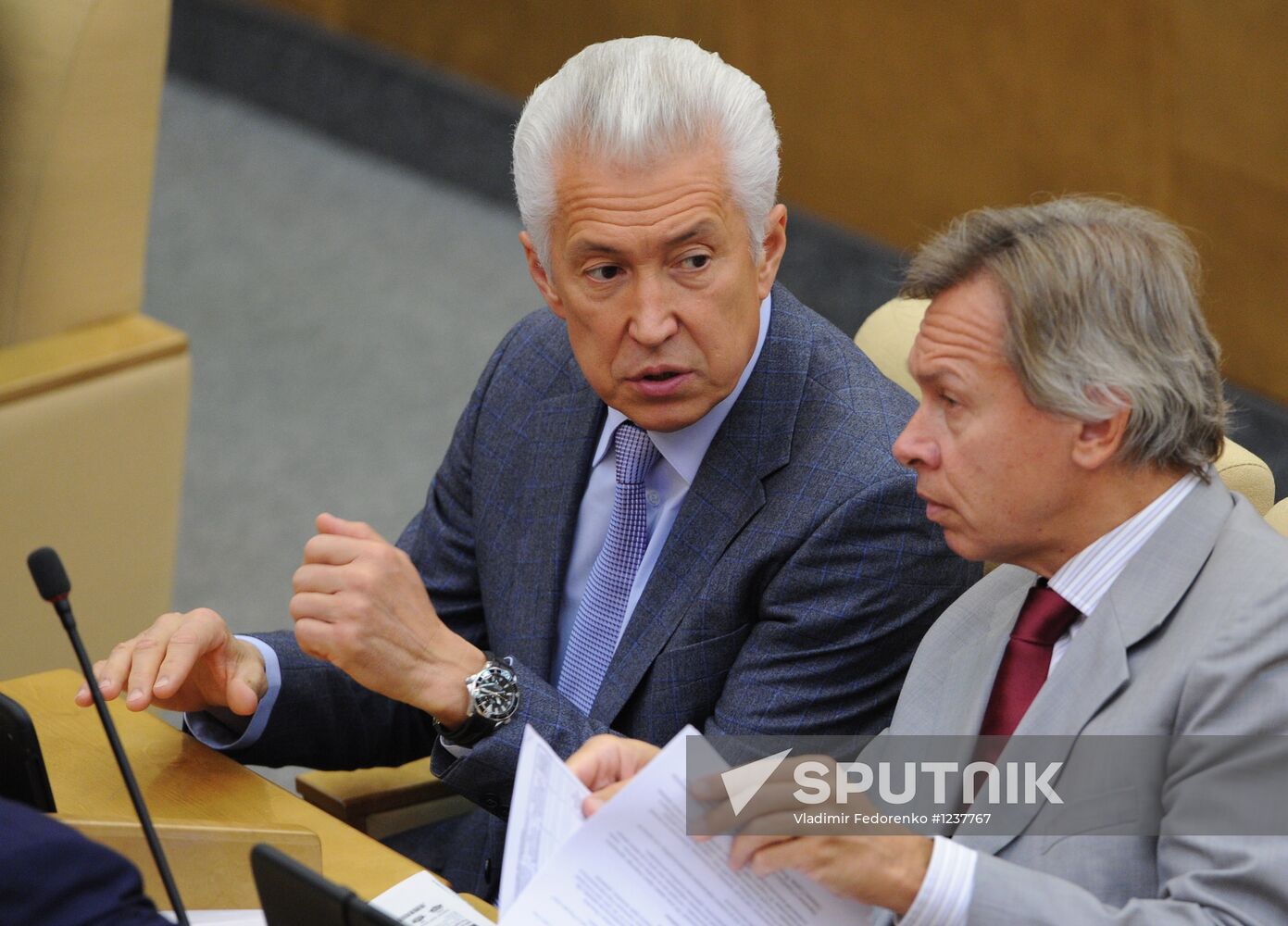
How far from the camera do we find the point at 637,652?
1.93 metres

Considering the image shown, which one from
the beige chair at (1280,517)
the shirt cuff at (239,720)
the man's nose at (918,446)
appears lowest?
the shirt cuff at (239,720)

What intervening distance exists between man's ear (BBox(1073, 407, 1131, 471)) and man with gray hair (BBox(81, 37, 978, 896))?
1.20 feet

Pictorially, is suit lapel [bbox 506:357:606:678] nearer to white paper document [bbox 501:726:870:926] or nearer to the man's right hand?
the man's right hand

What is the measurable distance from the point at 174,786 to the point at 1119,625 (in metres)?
0.99

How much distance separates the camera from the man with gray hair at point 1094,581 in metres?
1.39

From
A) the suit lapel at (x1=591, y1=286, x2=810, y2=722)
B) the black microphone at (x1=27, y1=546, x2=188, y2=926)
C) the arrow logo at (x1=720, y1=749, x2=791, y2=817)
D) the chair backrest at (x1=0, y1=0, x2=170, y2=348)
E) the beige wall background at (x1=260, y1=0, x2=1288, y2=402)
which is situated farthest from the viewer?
the beige wall background at (x1=260, y1=0, x2=1288, y2=402)

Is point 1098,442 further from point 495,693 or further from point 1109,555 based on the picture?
point 495,693

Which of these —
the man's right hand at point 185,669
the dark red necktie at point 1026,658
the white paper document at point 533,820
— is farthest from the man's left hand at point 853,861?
the man's right hand at point 185,669

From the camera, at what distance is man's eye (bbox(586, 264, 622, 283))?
1.88 m

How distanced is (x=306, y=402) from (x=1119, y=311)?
3232mm

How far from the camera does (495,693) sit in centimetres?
179

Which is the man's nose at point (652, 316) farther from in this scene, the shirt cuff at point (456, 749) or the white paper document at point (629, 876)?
the white paper document at point (629, 876)

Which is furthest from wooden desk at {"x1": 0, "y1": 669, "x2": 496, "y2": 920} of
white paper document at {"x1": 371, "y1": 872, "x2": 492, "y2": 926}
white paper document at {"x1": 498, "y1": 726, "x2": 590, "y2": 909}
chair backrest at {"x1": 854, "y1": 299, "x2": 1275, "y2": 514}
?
chair backrest at {"x1": 854, "y1": 299, "x2": 1275, "y2": 514}

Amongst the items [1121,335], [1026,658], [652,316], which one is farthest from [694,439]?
[1121,335]
